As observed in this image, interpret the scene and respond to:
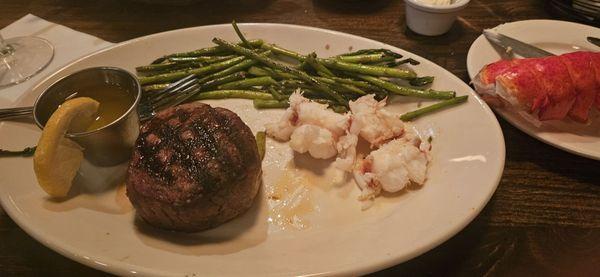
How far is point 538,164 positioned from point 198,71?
8.22 ft

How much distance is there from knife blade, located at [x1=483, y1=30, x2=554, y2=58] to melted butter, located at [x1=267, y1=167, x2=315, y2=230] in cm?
206

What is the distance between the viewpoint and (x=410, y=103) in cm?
298

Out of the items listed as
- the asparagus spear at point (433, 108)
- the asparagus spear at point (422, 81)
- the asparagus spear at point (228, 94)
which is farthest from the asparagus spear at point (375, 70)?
the asparagus spear at point (228, 94)

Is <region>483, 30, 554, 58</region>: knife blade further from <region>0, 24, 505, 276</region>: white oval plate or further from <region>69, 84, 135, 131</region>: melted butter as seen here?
<region>69, 84, 135, 131</region>: melted butter

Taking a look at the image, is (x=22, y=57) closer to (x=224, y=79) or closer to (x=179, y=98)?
(x=179, y=98)

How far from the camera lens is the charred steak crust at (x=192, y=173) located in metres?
2.10

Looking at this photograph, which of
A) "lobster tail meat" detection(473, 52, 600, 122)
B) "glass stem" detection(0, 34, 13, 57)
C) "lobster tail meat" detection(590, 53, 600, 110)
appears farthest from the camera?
"glass stem" detection(0, 34, 13, 57)

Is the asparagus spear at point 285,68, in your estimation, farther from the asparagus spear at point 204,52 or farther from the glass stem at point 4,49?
the glass stem at point 4,49

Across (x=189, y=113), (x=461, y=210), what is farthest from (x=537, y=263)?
(x=189, y=113)

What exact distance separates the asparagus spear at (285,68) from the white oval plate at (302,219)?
0.54 m

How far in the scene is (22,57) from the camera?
3.75 meters

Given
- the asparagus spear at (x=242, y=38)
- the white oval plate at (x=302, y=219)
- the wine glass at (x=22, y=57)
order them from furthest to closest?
the wine glass at (x=22, y=57)
the asparagus spear at (x=242, y=38)
the white oval plate at (x=302, y=219)

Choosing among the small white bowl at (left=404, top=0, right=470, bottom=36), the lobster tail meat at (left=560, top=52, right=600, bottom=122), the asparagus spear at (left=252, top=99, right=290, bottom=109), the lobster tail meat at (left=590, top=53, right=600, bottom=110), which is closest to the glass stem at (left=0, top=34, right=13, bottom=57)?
the asparagus spear at (left=252, top=99, right=290, bottom=109)

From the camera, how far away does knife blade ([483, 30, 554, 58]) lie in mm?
3297
